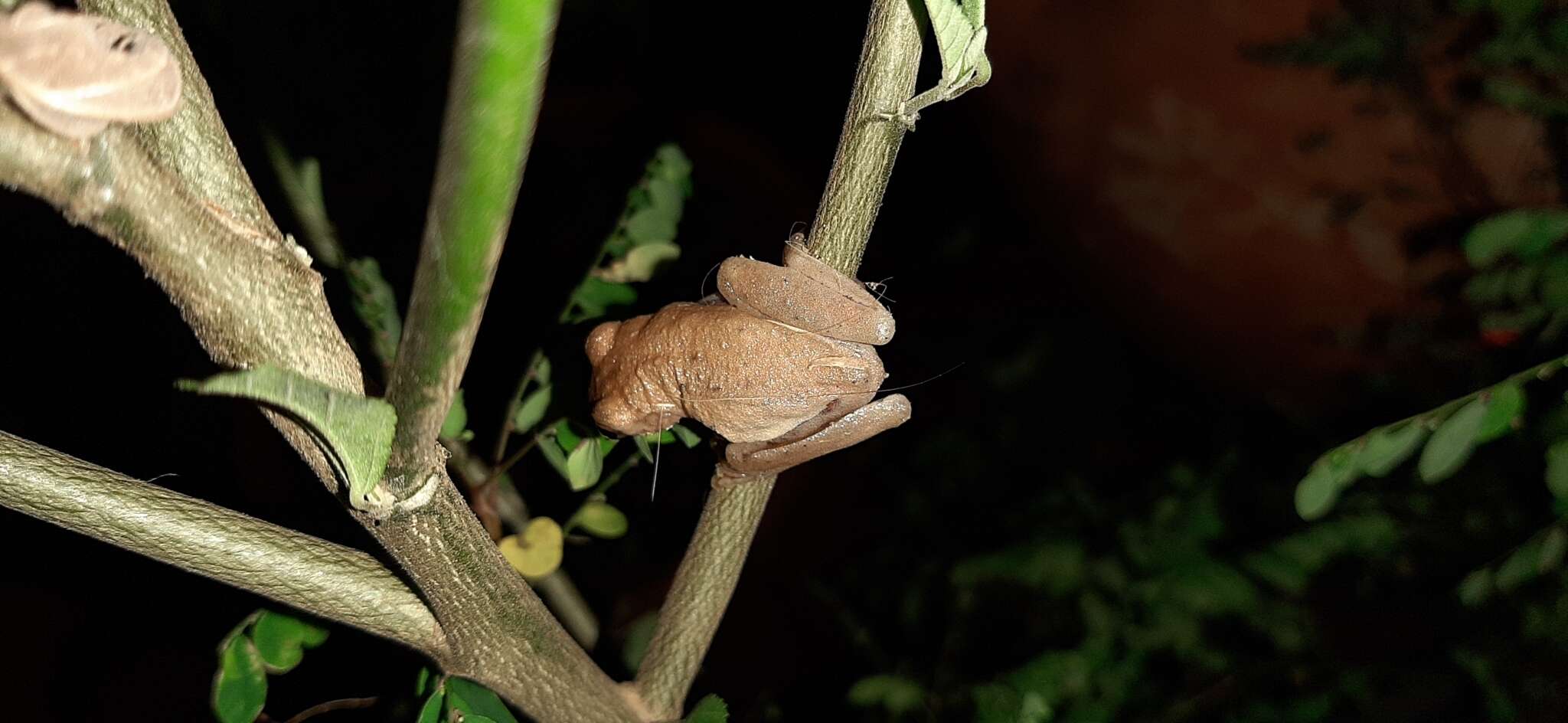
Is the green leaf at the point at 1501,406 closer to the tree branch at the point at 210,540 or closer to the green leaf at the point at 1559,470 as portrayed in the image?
the green leaf at the point at 1559,470

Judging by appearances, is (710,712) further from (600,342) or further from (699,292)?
(699,292)

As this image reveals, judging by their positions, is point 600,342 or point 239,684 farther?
point 600,342

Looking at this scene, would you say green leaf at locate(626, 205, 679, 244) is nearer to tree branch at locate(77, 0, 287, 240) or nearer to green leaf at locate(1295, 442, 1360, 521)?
tree branch at locate(77, 0, 287, 240)

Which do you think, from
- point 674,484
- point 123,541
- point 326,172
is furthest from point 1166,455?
point 123,541

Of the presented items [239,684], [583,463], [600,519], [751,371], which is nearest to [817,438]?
[751,371]

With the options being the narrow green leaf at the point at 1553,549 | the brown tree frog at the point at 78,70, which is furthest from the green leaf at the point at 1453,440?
the brown tree frog at the point at 78,70
